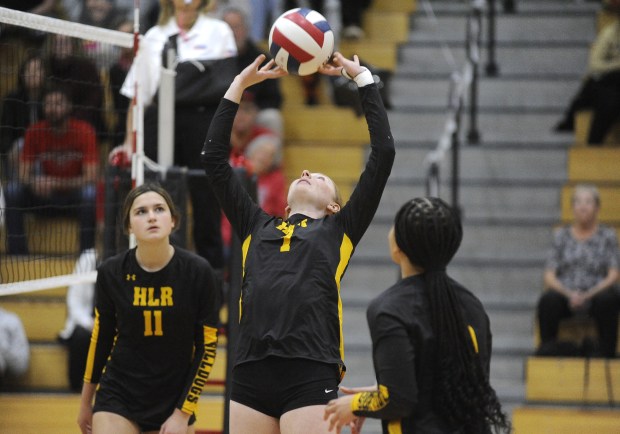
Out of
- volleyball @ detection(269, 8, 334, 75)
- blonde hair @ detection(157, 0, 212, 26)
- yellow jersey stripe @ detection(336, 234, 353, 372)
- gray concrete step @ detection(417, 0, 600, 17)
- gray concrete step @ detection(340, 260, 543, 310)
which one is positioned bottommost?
gray concrete step @ detection(340, 260, 543, 310)

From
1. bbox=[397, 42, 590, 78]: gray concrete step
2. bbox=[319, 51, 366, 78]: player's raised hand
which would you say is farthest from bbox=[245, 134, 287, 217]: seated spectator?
bbox=[319, 51, 366, 78]: player's raised hand

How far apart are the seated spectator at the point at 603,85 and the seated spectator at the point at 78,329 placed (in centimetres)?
436

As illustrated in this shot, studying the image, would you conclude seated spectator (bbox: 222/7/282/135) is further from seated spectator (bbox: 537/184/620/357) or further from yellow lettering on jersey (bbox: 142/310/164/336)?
yellow lettering on jersey (bbox: 142/310/164/336)

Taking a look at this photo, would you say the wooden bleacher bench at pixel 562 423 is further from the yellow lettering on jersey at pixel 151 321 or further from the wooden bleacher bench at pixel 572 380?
the yellow lettering on jersey at pixel 151 321

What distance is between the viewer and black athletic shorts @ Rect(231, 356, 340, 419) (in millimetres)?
4367

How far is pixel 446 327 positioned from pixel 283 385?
84 cm

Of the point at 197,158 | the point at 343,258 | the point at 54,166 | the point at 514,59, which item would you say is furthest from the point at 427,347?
the point at 514,59

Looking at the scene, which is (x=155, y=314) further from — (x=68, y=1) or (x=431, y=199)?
(x=68, y=1)

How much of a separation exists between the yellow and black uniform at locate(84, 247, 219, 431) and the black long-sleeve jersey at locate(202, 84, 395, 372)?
58 centimetres

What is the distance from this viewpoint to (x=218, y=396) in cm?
767

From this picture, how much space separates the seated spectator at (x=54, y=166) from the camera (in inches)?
332

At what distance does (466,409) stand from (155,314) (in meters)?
1.85

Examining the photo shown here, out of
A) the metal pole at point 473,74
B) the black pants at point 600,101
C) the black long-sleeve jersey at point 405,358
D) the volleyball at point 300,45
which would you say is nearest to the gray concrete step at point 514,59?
the metal pole at point 473,74

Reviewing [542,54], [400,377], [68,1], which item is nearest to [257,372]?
[400,377]
